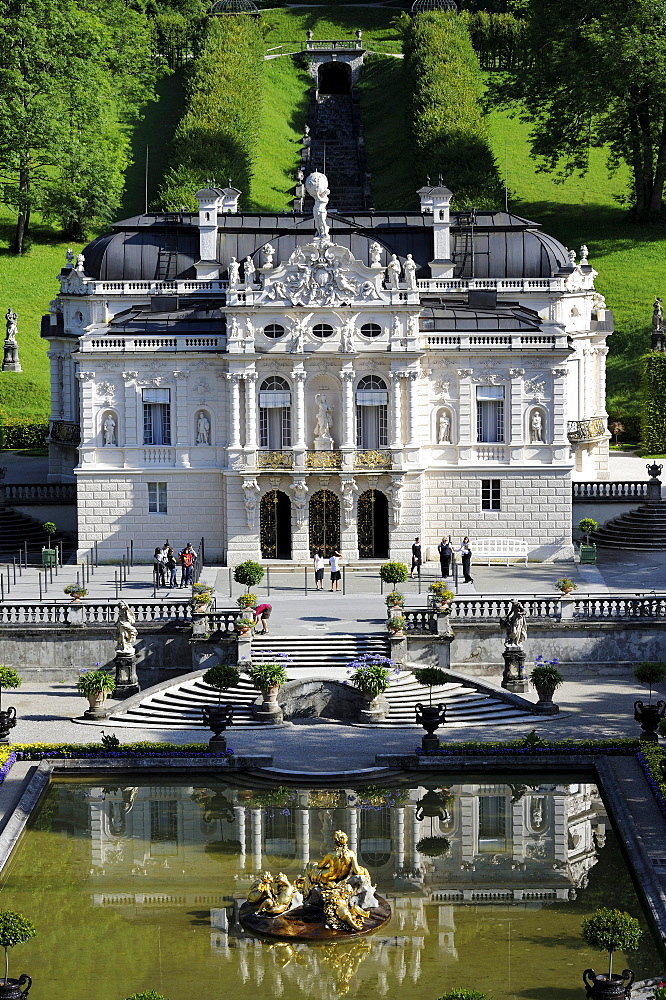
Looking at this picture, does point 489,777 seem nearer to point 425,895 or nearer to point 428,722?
point 428,722

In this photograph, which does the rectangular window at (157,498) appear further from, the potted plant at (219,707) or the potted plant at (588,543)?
the potted plant at (588,543)

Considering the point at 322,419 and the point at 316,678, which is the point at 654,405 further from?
the point at 316,678

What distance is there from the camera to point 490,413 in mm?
76000

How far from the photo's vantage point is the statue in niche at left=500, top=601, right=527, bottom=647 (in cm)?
6162

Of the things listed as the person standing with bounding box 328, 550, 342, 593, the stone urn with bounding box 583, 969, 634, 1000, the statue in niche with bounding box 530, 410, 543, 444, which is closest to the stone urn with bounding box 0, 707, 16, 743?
the person standing with bounding box 328, 550, 342, 593

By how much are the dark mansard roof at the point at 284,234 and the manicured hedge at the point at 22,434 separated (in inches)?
599

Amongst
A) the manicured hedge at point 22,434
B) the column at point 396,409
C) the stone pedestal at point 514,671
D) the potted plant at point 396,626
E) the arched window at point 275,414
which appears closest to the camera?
the stone pedestal at point 514,671

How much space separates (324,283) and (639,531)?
16319 mm

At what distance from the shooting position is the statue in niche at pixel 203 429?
247 feet

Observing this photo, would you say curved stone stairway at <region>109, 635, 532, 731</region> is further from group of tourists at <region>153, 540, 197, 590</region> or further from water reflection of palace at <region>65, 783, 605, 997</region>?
group of tourists at <region>153, 540, 197, 590</region>

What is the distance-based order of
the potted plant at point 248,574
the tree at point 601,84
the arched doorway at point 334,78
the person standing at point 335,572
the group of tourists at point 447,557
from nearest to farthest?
the potted plant at point 248,574, the person standing at point 335,572, the group of tourists at point 447,557, the tree at point 601,84, the arched doorway at point 334,78

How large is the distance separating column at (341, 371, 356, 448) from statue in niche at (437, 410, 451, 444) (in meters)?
3.74

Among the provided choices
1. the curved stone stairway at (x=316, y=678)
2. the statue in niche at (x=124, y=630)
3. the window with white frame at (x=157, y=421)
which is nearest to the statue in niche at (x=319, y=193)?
the window with white frame at (x=157, y=421)

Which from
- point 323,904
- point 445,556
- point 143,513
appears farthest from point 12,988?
point 143,513
